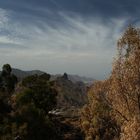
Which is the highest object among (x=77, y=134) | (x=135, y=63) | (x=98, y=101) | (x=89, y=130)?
(x=135, y=63)

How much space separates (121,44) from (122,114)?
436cm

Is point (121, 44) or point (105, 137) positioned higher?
point (121, 44)

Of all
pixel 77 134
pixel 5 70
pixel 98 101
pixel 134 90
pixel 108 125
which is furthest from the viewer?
pixel 5 70

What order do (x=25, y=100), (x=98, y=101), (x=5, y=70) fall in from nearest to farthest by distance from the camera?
(x=98, y=101), (x=25, y=100), (x=5, y=70)

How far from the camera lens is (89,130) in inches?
2259

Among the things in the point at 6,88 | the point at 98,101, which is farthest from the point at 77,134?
the point at 98,101

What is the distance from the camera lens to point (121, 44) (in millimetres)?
22438

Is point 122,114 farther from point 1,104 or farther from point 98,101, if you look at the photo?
point 1,104

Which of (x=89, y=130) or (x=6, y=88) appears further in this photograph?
(x=6, y=88)

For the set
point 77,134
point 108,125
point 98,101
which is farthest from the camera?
point 77,134

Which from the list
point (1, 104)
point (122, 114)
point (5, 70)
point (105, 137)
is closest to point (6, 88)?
point (5, 70)

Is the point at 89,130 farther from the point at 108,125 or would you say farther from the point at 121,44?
the point at 121,44

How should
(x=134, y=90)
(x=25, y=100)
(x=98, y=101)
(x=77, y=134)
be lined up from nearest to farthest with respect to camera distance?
1. (x=134, y=90)
2. (x=98, y=101)
3. (x=25, y=100)
4. (x=77, y=134)

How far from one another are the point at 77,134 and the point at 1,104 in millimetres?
22488
